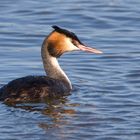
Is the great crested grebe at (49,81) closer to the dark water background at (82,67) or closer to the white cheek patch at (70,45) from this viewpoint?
the white cheek patch at (70,45)

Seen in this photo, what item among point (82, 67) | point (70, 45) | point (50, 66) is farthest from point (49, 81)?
point (82, 67)

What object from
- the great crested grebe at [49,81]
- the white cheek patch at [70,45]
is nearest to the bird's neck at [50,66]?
the great crested grebe at [49,81]

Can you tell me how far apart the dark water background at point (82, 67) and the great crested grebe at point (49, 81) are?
0.60 feet

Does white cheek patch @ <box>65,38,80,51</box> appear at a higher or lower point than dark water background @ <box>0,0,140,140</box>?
higher

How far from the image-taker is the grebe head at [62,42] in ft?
43.0

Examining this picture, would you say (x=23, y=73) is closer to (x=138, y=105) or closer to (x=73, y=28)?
(x=138, y=105)

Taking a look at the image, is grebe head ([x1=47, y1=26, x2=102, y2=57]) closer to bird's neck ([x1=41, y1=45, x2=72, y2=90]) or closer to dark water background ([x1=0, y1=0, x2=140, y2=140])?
bird's neck ([x1=41, y1=45, x2=72, y2=90])

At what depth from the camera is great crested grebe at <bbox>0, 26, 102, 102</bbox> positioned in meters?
11.9

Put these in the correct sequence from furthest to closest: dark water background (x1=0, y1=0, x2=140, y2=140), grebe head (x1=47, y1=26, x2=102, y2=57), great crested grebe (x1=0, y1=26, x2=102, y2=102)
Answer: grebe head (x1=47, y1=26, x2=102, y2=57) → great crested grebe (x1=0, y1=26, x2=102, y2=102) → dark water background (x1=0, y1=0, x2=140, y2=140)

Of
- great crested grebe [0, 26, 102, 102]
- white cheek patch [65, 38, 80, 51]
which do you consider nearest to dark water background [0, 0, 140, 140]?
great crested grebe [0, 26, 102, 102]

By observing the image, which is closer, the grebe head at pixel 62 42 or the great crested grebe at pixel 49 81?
the great crested grebe at pixel 49 81

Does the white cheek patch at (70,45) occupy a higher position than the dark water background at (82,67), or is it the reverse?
the white cheek patch at (70,45)

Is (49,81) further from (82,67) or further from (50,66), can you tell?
(82,67)

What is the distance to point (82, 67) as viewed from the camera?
14.4 meters
